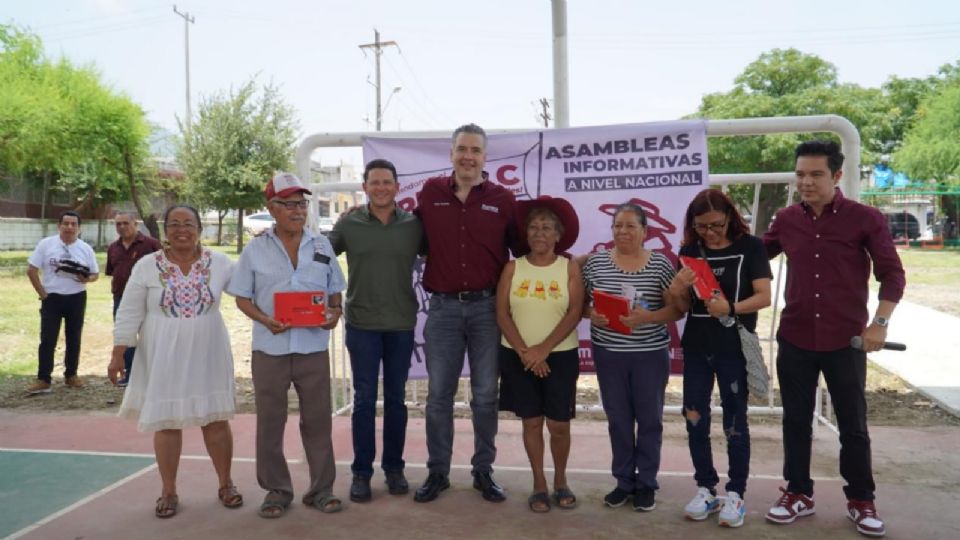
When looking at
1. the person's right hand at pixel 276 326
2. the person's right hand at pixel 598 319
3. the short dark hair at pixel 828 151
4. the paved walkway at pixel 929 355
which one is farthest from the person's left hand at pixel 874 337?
the paved walkway at pixel 929 355

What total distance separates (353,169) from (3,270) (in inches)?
2244

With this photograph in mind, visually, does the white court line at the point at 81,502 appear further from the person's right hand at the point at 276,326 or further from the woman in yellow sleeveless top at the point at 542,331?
the woman in yellow sleeveless top at the point at 542,331

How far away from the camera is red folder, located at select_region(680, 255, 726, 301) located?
12.6ft

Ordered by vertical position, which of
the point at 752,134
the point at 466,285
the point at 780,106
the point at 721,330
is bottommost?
the point at 721,330

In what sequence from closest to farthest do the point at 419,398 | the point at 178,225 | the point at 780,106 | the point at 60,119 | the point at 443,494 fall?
the point at 178,225, the point at 443,494, the point at 419,398, the point at 60,119, the point at 780,106

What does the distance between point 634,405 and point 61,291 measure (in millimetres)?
6234

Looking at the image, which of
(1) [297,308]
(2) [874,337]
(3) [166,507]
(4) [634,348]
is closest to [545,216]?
(4) [634,348]

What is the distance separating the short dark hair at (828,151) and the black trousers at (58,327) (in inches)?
279

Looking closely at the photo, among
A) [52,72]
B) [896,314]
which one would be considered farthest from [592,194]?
[52,72]

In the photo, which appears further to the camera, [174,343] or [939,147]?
[939,147]

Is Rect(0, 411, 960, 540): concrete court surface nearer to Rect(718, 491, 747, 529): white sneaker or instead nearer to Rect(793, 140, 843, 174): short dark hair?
Rect(718, 491, 747, 529): white sneaker

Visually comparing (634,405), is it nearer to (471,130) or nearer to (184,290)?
(471,130)

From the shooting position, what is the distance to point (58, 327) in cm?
770

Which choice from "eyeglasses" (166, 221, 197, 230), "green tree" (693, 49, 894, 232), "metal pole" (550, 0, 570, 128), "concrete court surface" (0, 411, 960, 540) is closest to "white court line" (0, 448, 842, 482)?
"concrete court surface" (0, 411, 960, 540)
